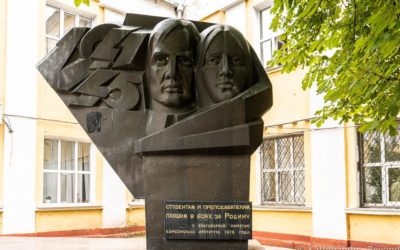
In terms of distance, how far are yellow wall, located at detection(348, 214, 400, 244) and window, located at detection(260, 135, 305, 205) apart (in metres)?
1.50

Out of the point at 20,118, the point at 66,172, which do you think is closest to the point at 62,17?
the point at 20,118

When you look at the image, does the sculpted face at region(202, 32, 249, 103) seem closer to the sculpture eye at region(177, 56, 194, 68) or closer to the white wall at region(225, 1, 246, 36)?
the sculpture eye at region(177, 56, 194, 68)

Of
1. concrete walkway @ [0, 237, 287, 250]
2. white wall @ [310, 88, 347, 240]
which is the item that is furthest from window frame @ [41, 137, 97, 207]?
concrete walkway @ [0, 237, 287, 250]

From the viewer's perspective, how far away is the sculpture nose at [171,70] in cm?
416

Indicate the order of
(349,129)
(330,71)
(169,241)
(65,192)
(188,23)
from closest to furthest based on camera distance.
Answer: (169,241) < (188,23) < (330,71) < (349,129) < (65,192)

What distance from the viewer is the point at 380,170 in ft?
28.4

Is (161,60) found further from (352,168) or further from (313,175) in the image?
(313,175)

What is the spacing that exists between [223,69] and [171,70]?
1.45ft

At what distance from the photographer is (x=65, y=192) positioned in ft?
37.7

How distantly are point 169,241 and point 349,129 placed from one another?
19.6ft

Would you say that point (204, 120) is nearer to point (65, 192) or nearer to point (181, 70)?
point (181, 70)

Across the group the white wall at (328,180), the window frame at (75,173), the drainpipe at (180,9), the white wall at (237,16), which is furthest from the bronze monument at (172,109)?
the drainpipe at (180,9)

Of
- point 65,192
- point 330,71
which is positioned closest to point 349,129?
point 330,71

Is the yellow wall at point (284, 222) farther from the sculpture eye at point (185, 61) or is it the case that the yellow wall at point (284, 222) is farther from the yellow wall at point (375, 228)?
the sculpture eye at point (185, 61)
